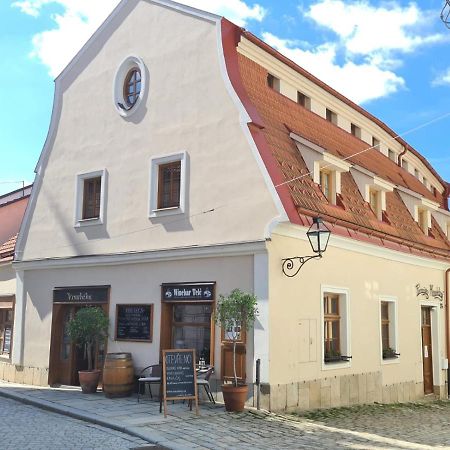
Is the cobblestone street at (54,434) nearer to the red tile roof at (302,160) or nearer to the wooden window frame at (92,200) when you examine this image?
the red tile roof at (302,160)

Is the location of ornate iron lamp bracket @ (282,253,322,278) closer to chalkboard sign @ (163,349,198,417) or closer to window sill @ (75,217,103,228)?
chalkboard sign @ (163,349,198,417)

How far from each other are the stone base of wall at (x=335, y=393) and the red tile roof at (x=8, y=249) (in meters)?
9.51

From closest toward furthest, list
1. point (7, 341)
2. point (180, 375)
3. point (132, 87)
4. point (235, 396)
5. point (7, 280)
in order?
1. point (235, 396)
2. point (180, 375)
3. point (132, 87)
4. point (7, 341)
5. point (7, 280)

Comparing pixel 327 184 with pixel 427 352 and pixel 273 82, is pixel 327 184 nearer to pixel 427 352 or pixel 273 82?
pixel 273 82

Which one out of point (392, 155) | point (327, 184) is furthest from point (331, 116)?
point (392, 155)

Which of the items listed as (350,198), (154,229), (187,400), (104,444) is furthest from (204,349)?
(350,198)

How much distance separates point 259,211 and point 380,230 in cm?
508

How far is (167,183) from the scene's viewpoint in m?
14.0

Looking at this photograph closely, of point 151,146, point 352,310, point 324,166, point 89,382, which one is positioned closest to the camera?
point 89,382

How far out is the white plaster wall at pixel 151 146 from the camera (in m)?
12.5

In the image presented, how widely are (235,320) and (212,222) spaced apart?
242 centimetres

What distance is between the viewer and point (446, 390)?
18.9m

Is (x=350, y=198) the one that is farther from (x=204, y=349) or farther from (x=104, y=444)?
(x=104, y=444)

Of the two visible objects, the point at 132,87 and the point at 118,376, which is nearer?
the point at 118,376
